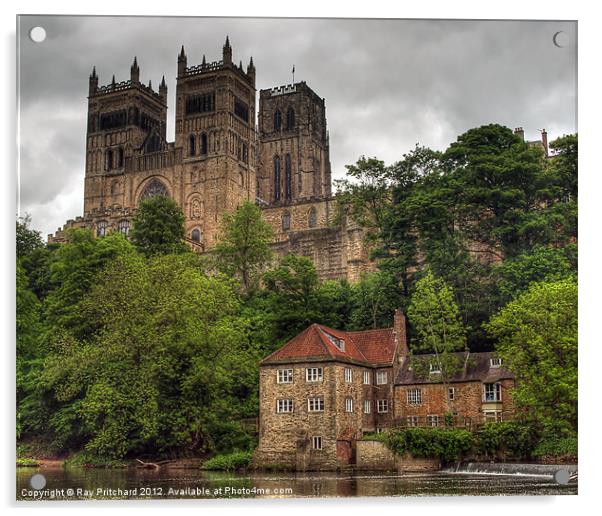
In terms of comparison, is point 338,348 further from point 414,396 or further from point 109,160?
point 109,160

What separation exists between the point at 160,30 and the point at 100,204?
22.6 metres

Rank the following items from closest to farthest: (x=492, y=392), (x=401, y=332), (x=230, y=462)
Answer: (x=230, y=462), (x=492, y=392), (x=401, y=332)

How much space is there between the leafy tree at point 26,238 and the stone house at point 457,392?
9.63m

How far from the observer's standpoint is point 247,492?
15.5m

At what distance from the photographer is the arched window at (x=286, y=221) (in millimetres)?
55703

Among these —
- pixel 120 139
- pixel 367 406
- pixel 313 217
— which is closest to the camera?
pixel 367 406


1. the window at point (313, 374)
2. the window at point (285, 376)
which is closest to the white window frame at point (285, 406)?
the window at point (285, 376)

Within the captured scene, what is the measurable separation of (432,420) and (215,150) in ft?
89.4

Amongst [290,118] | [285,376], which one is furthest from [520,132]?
[290,118]

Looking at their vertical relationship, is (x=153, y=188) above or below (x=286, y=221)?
above

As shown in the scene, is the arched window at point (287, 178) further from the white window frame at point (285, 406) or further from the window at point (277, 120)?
the white window frame at point (285, 406)

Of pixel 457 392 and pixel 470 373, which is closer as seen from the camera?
pixel 470 373

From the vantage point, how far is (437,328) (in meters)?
22.6

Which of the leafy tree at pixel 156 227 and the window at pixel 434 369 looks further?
the leafy tree at pixel 156 227
